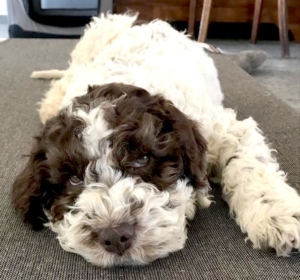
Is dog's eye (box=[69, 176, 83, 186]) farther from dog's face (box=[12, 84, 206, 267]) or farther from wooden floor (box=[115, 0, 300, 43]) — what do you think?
wooden floor (box=[115, 0, 300, 43])

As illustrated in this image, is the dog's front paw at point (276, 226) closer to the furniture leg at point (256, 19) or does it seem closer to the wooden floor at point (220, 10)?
the furniture leg at point (256, 19)

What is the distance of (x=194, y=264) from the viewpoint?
1.39 metres

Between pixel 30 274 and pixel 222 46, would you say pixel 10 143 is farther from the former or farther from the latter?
pixel 222 46

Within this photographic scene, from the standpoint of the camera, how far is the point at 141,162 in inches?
58.2

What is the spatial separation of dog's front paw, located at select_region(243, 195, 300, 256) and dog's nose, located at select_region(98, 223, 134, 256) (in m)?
0.40

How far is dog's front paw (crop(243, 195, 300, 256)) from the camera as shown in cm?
139

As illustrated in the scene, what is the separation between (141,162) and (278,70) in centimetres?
392

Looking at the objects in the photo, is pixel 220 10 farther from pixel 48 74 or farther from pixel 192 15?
pixel 48 74

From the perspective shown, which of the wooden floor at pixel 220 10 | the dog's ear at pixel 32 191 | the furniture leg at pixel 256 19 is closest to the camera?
the dog's ear at pixel 32 191

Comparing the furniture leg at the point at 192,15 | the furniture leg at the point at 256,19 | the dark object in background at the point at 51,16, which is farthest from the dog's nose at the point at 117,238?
the furniture leg at the point at 256,19

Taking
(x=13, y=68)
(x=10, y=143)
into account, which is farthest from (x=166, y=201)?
(x=13, y=68)

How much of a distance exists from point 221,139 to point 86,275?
0.82 meters

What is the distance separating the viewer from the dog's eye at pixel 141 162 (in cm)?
147

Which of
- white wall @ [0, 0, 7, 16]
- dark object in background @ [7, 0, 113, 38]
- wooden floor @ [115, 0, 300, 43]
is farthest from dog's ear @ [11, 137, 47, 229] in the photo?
white wall @ [0, 0, 7, 16]
